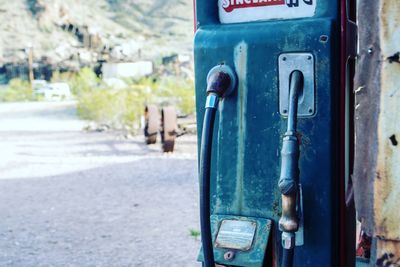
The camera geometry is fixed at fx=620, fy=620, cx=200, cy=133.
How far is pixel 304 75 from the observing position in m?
1.80

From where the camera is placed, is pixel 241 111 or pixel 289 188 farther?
pixel 241 111

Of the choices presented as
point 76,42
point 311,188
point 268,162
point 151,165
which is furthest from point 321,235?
point 76,42

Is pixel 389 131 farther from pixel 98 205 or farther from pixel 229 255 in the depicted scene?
pixel 98 205

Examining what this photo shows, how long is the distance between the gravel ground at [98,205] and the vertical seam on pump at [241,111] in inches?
131

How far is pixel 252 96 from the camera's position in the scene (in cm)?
187

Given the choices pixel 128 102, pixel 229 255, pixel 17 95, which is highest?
pixel 229 255

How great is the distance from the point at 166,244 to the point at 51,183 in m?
3.76

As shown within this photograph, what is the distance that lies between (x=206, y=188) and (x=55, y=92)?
3401 cm

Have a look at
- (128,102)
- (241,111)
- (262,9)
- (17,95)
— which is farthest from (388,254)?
(17,95)

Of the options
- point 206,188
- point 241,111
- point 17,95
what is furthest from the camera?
point 17,95

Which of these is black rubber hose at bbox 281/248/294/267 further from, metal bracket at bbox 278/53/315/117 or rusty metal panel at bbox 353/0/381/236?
metal bracket at bbox 278/53/315/117

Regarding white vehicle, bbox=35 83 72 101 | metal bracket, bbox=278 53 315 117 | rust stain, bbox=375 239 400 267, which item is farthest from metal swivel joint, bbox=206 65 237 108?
white vehicle, bbox=35 83 72 101

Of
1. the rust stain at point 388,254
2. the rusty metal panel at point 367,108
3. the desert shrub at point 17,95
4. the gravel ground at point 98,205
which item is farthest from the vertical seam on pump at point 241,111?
the desert shrub at point 17,95

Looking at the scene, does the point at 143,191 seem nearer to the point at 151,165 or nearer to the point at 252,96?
the point at 151,165
